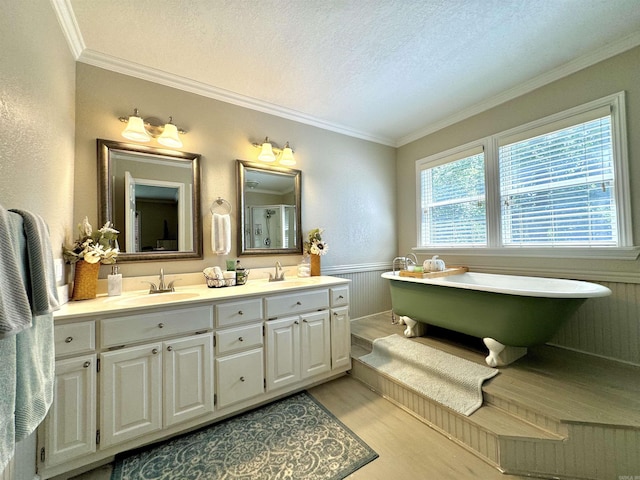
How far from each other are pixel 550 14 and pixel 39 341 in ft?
10.2

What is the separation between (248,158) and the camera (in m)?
2.43

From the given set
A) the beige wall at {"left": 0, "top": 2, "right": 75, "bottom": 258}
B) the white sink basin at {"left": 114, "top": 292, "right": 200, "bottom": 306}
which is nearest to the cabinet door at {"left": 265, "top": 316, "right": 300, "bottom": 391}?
the white sink basin at {"left": 114, "top": 292, "right": 200, "bottom": 306}

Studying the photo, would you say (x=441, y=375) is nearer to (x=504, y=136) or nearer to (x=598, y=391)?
(x=598, y=391)

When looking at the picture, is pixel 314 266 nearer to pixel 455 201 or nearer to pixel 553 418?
pixel 455 201

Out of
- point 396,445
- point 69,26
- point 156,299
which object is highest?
point 69,26

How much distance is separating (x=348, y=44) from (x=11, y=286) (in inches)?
84.5

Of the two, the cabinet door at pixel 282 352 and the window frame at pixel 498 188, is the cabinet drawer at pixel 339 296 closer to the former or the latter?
the cabinet door at pixel 282 352

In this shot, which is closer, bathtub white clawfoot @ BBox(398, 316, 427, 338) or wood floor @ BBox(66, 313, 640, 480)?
wood floor @ BBox(66, 313, 640, 480)

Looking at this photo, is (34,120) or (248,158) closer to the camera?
(34,120)

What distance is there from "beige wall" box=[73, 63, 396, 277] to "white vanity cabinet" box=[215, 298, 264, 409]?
26.9 inches

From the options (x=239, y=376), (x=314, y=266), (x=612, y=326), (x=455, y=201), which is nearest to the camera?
(x=239, y=376)

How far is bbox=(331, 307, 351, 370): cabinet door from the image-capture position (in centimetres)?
216

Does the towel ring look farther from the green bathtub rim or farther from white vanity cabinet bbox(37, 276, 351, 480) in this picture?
the green bathtub rim

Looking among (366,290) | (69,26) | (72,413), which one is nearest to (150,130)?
(69,26)
